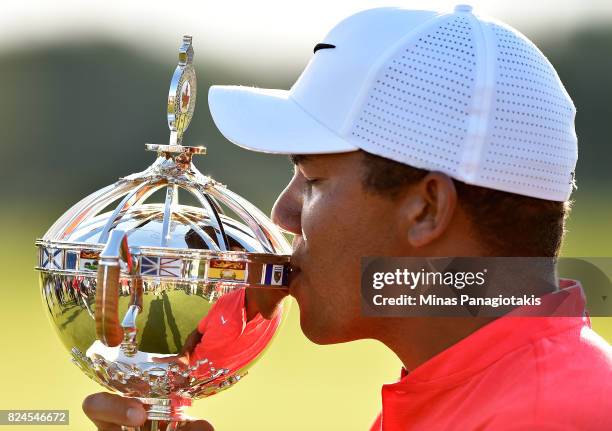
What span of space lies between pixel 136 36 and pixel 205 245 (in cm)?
2561

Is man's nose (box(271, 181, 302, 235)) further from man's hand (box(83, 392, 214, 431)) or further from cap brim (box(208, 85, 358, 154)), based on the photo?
man's hand (box(83, 392, 214, 431))

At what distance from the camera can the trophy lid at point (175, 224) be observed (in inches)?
94.9

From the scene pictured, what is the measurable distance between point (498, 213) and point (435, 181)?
0.14 metres

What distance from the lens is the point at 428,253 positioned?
7.72 ft

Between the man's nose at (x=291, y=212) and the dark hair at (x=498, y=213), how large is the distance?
241 millimetres

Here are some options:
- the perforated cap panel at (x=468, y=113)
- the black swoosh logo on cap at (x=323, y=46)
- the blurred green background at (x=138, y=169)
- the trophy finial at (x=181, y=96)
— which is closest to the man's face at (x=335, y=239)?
the perforated cap panel at (x=468, y=113)

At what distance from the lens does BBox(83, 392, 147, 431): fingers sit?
255cm

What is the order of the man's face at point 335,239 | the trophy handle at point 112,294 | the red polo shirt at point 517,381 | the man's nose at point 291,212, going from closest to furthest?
the red polo shirt at point 517,381
the trophy handle at point 112,294
the man's face at point 335,239
the man's nose at point 291,212

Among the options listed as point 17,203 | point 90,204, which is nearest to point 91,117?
point 17,203

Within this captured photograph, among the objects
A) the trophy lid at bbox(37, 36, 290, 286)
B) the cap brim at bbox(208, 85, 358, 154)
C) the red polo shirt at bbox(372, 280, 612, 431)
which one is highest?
the cap brim at bbox(208, 85, 358, 154)

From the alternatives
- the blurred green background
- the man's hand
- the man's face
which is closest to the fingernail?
the man's hand

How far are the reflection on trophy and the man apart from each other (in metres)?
0.14

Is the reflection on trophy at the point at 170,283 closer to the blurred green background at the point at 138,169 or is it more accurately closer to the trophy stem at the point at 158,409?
the trophy stem at the point at 158,409

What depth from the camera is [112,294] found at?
7.36 feet
